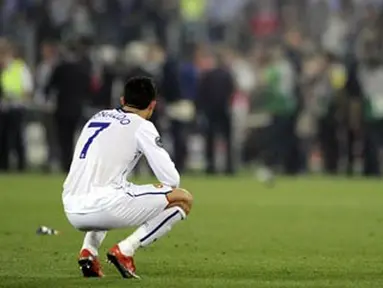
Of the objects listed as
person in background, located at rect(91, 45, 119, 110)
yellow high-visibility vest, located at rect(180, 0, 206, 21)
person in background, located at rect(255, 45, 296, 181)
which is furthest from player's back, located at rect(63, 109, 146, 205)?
yellow high-visibility vest, located at rect(180, 0, 206, 21)

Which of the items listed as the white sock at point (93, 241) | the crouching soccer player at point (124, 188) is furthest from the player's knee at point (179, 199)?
the white sock at point (93, 241)

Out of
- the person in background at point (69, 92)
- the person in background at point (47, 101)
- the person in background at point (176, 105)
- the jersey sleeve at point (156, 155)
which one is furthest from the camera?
the person in background at point (47, 101)

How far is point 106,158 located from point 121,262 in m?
0.80

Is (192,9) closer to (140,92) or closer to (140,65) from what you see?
(140,65)

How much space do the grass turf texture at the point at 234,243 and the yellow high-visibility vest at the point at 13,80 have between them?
486 centimetres

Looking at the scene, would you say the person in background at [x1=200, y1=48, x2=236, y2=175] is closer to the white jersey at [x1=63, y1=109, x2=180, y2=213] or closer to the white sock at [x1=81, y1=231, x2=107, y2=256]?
the white sock at [x1=81, y1=231, x2=107, y2=256]

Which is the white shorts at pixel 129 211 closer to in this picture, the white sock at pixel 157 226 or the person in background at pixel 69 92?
the white sock at pixel 157 226

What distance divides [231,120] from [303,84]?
1721 millimetres

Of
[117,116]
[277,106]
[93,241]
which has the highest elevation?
[117,116]

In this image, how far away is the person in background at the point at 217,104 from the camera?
2972 cm

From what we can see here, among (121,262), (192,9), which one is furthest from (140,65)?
(121,262)

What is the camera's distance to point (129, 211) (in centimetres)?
1095

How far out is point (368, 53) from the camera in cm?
3247

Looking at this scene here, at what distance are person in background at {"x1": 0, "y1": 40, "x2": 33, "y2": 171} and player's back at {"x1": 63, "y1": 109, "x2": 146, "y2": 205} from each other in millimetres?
18443
